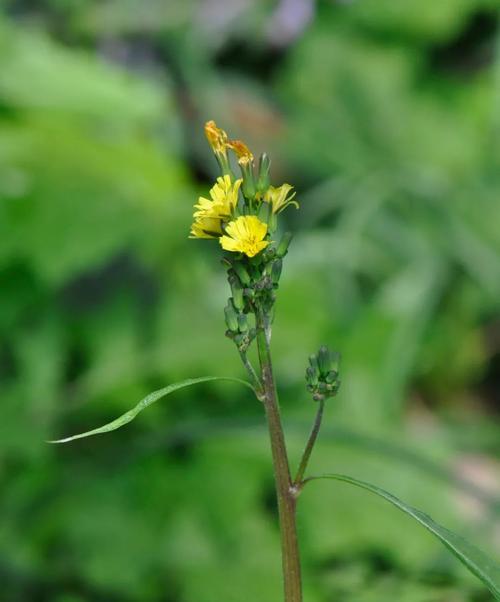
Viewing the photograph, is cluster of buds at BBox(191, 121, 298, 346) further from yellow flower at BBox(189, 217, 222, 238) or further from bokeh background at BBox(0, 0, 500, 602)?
bokeh background at BBox(0, 0, 500, 602)

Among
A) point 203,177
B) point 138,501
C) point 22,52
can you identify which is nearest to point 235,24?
point 203,177

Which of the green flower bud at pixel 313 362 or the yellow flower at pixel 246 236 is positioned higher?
the yellow flower at pixel 246 236

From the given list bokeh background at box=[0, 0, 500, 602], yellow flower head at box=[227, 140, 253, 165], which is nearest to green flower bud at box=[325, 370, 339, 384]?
yellow flower head at box=[227, 140, 253, 165]

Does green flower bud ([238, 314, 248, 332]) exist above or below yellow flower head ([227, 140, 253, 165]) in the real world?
below

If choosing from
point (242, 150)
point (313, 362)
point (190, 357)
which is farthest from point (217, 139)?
point (190, 357)

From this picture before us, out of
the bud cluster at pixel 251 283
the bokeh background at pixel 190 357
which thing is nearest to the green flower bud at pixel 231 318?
the bud cluster at pixel 251 283

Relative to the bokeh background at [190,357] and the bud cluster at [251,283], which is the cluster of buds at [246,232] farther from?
the bokeh background at [190,357]
